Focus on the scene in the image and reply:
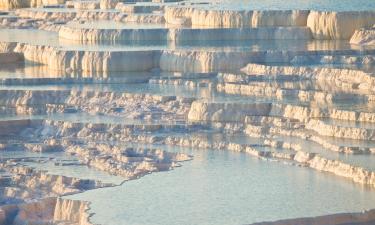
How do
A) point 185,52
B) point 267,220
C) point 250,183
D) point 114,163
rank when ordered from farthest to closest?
1. point 185,52
2. point 114,163
3. point 250,183
4. point 267,220

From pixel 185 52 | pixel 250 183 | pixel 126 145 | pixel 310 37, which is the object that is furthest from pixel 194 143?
pixel 310 37

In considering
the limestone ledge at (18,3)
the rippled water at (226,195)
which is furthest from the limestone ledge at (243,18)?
the limestone ledge at (18,3)

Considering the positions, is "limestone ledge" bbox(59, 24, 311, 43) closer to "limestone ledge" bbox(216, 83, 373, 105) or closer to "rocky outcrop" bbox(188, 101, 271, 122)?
"limestone ledge" bbox(216, 83, 373, 105)

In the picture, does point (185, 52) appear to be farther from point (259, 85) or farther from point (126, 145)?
point (126, 145)

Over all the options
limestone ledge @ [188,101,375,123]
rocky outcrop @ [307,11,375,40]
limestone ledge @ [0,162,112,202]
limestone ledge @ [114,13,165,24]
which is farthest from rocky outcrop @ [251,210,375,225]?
limestone ledge @ [114,13,165,24]

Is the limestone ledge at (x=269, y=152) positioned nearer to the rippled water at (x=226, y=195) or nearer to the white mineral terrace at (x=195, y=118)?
the white mineral terrace at (x=195, y=118)
